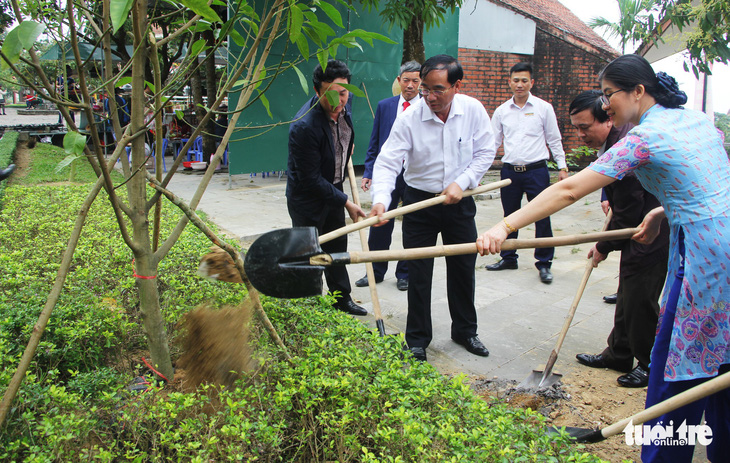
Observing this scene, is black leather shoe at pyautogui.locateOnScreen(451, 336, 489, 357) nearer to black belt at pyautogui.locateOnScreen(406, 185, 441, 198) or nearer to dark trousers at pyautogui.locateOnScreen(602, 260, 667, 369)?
dark trousers at pyautogui.locateOnScreen(602, 260, 667, 369)

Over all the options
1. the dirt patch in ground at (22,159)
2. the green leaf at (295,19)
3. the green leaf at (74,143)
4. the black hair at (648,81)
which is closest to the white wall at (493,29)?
the dirt patch in ground at (22,159)

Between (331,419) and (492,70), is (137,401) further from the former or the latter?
(492,70)

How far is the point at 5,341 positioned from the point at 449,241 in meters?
2.76

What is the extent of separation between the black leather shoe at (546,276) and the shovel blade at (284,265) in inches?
149

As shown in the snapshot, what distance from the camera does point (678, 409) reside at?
235 centimetres

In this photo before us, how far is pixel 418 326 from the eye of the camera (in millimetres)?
3873

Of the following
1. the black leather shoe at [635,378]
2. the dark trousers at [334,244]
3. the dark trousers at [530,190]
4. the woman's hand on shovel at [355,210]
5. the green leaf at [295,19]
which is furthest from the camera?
the dark trousers at [530,190]

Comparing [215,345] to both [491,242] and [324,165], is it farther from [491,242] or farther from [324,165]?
[324,165]

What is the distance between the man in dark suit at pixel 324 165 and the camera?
408 centimetres

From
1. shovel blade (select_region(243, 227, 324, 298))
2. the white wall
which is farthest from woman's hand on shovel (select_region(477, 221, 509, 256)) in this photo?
the white wall

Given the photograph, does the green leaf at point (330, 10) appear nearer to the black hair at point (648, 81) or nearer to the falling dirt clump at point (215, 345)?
the black hair at point (648, 81)

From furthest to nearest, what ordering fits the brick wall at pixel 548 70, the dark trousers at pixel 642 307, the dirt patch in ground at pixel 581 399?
the brick wall at pixel 548 70, the dark trousers at pixel 642 307, the dirt patch in ground at pixel 581 399

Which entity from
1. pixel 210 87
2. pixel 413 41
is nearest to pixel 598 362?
pixel 413 41

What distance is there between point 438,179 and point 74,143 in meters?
2.68
